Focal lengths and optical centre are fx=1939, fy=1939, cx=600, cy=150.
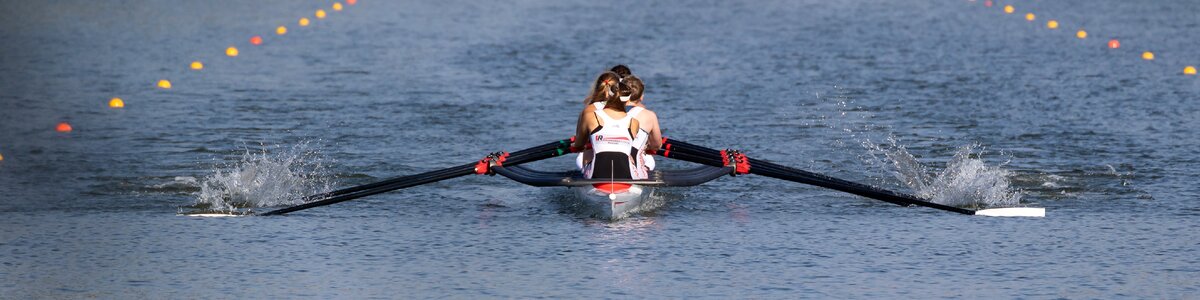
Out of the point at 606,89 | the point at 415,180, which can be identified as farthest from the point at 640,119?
the point at 415,180

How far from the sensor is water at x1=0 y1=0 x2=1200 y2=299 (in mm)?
11523

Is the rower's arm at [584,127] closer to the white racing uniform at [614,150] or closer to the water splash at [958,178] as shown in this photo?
the white racing uniform at [614,150]

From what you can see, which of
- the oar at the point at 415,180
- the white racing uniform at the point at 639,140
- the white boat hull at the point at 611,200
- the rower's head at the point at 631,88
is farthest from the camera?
the oar at the point at 415,180

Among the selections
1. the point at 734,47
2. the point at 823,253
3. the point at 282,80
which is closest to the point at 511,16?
the point at 734,47

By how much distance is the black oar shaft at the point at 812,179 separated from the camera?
13727 mm

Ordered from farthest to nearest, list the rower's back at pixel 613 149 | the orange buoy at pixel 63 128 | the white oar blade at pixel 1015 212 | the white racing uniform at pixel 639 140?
1. the orange buoy at pixel 63 128
2. the white racing uniform at pixel 639 140
3. the white oar blade at pixel 1015 212
4. the rower's back at pixel 613 149

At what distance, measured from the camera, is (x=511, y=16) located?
2858 centimetres

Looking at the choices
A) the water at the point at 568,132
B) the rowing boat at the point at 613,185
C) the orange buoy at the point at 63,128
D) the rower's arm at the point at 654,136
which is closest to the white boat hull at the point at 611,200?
the rowing boat at the point at 613,185

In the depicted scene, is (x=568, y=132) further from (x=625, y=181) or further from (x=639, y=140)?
(x=625, y=181)

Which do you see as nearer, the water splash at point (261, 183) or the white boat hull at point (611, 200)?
the white boat hull at point (611, 200)

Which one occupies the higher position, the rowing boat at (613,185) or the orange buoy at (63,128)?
the orange buoy at (63,128)

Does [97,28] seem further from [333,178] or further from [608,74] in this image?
[608,74]

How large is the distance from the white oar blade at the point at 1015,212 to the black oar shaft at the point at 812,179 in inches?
4.6

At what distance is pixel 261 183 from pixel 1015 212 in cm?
550
